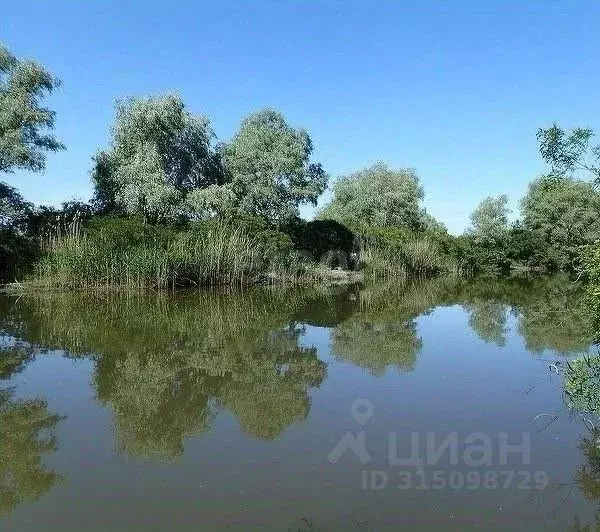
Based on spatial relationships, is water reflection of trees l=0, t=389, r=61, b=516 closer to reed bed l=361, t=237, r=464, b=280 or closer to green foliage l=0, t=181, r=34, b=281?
green foliage l=0, t=181, r=34, b=281

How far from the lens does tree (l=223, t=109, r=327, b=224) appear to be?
18.2 metres

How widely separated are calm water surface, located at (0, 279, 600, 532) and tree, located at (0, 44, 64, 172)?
6.93 meters

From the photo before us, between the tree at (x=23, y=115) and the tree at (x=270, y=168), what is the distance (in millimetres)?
5713

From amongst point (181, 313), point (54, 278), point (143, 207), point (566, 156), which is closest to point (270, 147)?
point (143, 207)

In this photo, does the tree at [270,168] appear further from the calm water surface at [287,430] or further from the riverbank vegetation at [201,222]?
the calm water surface at [287,430]

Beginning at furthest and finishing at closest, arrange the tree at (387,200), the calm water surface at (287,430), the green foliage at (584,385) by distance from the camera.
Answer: the tree at (387,200), the green foliage at (584,385), the calm water surface at (287,430)

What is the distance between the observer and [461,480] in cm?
304

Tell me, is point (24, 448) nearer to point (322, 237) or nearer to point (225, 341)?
point (225, 341)

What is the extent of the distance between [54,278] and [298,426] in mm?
9794

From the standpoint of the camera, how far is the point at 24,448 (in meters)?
3.48

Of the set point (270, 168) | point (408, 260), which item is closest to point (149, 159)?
point (270, 168)

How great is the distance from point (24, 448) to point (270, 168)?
15567mm

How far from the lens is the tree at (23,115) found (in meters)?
13.2

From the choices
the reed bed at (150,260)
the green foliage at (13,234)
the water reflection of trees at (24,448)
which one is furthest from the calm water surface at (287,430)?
the green foliage at (13,234)
